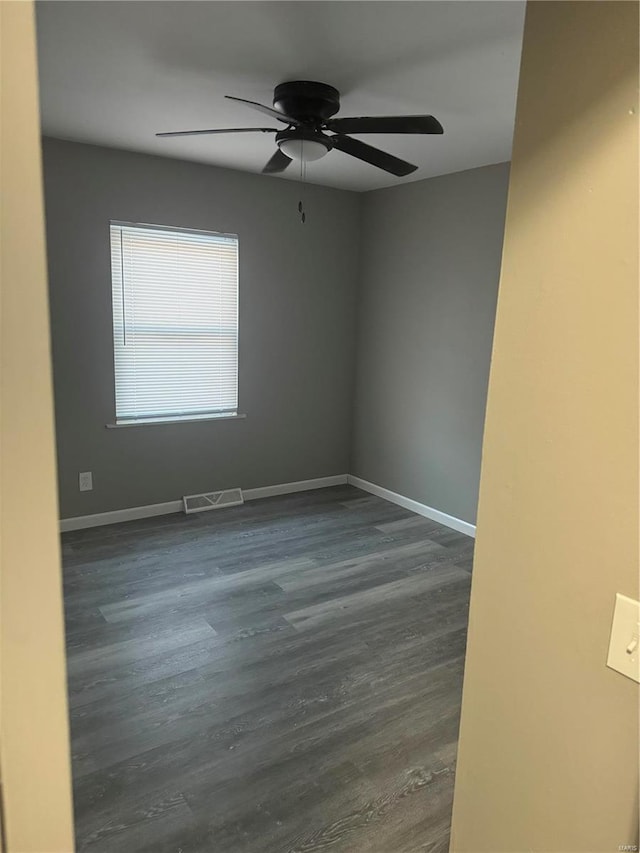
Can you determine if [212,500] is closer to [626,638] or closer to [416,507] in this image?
[416,507]

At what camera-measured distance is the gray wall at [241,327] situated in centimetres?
395

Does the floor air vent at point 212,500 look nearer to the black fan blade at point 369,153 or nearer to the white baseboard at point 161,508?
the white baseboard at point 161,508

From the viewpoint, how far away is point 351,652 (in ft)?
9.36

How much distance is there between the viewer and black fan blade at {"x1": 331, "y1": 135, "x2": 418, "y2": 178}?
281 centimetres

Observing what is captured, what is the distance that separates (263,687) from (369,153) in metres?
2.52

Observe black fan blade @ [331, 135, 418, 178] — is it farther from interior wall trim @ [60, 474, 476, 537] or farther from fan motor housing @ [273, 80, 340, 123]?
interior wall trim @ [60, 474, 476, 537]

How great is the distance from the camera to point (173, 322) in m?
4.41

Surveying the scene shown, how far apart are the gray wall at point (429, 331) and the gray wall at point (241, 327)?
0.27 meters

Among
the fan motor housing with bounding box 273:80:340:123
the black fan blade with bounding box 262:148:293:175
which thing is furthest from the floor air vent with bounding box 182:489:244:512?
the fan motor housing with bounding box 273:80:340:123

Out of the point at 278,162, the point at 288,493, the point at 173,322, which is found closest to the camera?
the point at 278,162

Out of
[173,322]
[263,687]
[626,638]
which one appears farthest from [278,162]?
[626,638]

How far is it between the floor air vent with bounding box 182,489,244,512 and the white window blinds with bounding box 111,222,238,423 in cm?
64

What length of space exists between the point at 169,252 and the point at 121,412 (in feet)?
3.95

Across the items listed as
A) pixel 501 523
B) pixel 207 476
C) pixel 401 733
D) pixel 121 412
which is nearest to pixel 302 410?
pixel 207 476
